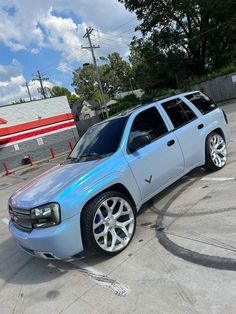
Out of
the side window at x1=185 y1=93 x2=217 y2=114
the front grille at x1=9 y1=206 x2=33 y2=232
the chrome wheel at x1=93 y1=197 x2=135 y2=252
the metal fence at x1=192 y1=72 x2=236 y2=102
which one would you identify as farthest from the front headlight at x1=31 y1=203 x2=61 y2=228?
the metal fence at x1=192 y1=72 x2=236 y2=102

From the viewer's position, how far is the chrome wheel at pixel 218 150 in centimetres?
633

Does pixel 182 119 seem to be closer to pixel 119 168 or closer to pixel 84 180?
pixel 119 168

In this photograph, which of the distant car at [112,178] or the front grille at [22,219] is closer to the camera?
the distant car at [112,178]

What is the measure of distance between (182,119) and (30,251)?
3.41 metres

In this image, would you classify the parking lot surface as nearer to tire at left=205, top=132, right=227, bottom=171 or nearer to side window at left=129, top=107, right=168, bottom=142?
tire at left=205, top=132, right=227, bottom=171

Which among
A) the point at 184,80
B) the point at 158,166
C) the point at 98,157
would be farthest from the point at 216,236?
the point at 184,80

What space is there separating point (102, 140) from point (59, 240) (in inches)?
75.9

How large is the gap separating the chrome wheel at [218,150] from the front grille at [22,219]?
12.0 feet

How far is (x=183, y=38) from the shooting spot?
3569 cm

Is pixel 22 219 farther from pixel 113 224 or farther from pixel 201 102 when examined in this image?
pixel 201 102

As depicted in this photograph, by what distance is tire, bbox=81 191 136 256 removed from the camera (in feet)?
13.0

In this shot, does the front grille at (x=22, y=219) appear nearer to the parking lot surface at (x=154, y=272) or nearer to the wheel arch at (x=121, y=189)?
the parking lot surface at (x=154, y=272)

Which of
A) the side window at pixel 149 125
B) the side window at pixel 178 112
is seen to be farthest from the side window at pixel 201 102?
the side window at pixel 149 125

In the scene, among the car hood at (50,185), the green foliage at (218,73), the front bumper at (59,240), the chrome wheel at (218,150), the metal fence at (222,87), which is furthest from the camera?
the green foliage at (218,73)
